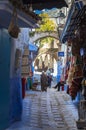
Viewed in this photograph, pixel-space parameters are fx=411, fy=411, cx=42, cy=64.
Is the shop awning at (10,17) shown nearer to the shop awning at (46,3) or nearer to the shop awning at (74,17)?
the shop awning at (46,3)

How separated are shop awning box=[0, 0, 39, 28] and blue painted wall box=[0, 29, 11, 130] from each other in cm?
45

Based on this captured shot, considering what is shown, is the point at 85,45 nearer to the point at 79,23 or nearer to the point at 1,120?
the point at 79,23

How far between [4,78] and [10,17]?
6.25 ft

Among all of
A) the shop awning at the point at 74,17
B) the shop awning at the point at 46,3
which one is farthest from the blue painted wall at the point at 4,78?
the shop awning at the point at 74,17

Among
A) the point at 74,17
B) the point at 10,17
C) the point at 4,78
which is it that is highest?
the point at 74,17

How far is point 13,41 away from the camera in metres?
12.2

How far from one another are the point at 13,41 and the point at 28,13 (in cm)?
209

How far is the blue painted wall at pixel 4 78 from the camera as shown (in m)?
10.7

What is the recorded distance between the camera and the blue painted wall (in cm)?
1072

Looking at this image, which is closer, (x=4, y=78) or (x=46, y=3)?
(x=4, y=78)

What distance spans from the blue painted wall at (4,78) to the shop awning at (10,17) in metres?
0.45

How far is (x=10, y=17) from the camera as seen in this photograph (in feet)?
32.1

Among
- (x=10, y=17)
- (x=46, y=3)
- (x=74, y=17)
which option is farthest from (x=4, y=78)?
(x=74, y=17)

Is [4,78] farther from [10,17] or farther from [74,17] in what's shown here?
[74,17]
